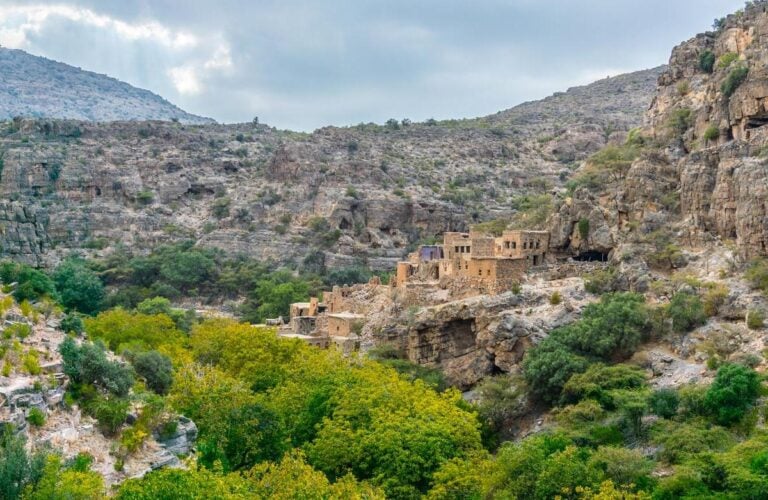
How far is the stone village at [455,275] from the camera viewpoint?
170ft

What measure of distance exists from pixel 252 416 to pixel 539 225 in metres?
28.7

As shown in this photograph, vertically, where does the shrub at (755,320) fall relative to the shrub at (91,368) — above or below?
below

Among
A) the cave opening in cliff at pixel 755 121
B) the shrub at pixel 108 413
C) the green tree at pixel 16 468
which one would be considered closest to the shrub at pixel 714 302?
the cave opening in cliff at pixel 755 121

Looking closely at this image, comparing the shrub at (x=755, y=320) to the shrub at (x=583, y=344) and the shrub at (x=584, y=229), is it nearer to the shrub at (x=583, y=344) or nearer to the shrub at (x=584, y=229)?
the shrub at (x=583, y=344)

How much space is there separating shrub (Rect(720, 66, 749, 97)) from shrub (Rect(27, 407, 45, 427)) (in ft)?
153

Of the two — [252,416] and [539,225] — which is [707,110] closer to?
[539,225]

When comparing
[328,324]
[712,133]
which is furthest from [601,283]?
[328,324]

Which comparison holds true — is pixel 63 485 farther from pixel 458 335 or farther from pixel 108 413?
pixel 458 335

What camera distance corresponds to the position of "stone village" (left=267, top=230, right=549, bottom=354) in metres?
51.8

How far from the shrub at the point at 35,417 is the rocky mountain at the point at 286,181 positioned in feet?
205

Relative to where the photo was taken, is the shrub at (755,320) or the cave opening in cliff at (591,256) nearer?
the shrub at (755,320)

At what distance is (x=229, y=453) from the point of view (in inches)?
1396

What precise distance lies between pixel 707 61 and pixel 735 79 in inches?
415

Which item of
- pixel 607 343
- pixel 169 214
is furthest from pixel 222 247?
pixel 607 343
